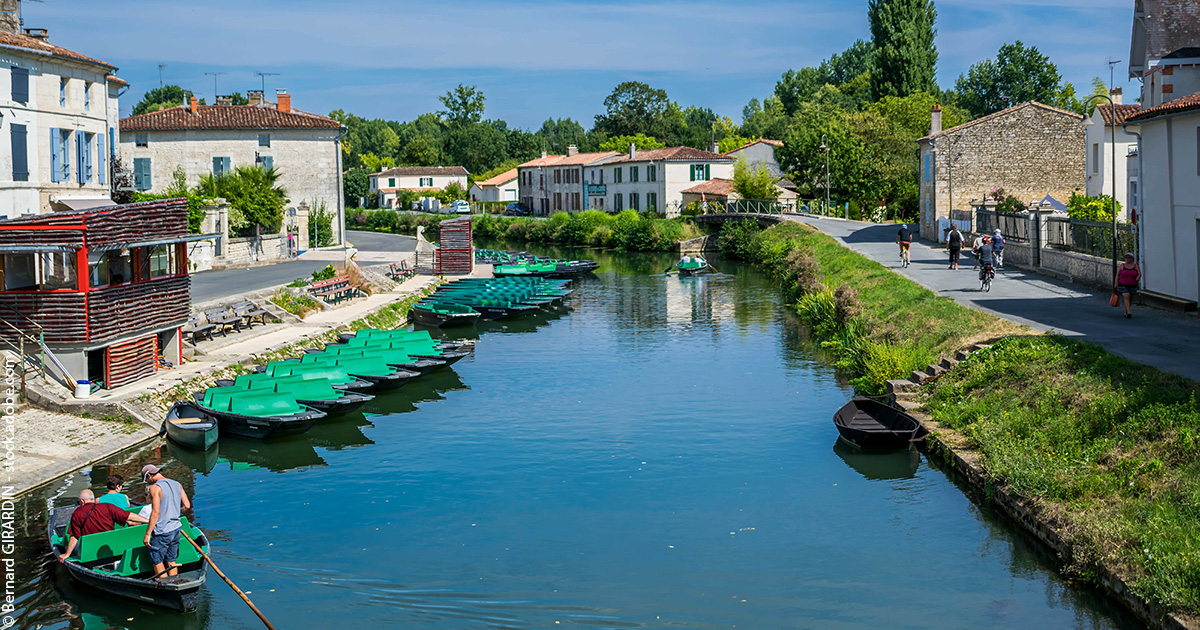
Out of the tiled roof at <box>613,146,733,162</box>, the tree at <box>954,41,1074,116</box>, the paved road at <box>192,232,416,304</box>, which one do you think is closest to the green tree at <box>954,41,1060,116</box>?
the tree at <box>954,41,1074,116</box>

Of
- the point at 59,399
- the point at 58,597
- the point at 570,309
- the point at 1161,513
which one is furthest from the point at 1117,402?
the point at 570,309

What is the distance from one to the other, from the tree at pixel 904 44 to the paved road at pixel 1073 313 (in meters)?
54.5

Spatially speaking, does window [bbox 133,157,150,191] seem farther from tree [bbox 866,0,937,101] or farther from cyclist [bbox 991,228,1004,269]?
tree [bbox 866,0,937,101]

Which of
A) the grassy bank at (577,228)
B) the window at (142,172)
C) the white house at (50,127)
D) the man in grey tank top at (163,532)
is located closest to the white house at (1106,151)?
the grassy bank at (577,228)

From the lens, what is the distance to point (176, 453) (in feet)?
73.2

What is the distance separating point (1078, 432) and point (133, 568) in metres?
15.2

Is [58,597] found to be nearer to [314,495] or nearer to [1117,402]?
[314,495]

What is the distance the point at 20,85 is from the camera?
36.5 m

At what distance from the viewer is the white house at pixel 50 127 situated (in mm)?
35872

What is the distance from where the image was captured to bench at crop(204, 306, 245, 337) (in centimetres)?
→ 3162

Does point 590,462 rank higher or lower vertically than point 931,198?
lower

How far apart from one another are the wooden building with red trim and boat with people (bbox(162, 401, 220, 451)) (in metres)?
2.40

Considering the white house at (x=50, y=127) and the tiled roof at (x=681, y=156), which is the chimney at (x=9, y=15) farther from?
the tiled roof at (x=681, y=156)

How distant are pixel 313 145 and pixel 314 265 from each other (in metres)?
15.7
